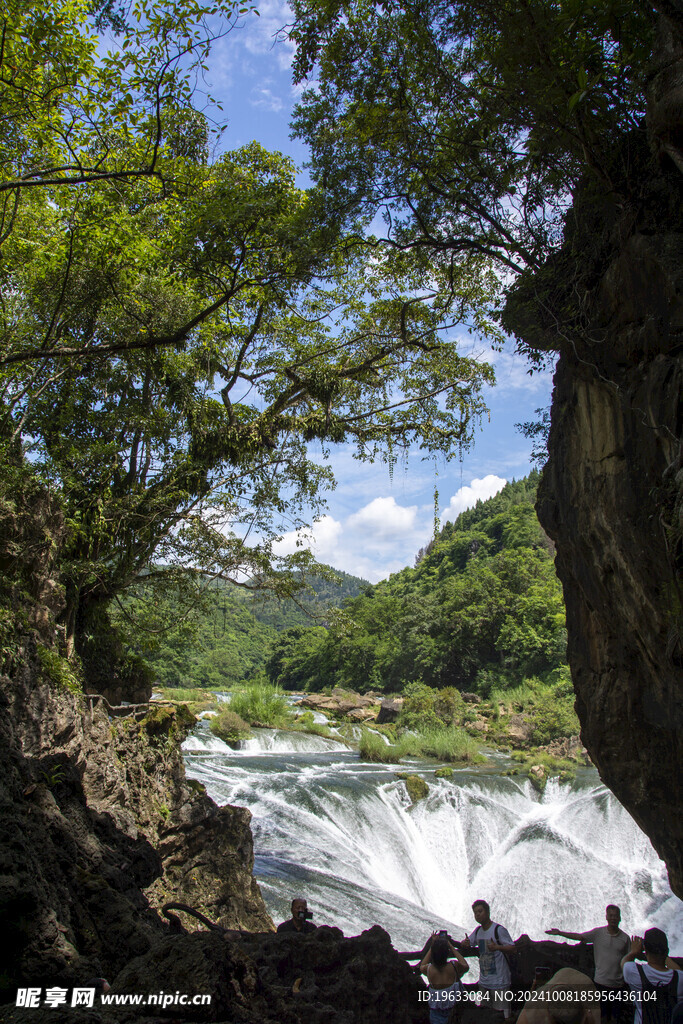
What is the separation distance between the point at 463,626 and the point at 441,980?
1179 inches

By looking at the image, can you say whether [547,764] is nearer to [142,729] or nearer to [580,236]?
[142,729]

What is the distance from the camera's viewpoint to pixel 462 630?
109 feet

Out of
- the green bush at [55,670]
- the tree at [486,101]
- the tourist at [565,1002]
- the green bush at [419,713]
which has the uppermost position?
the tree at [486,101]

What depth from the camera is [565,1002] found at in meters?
2.61

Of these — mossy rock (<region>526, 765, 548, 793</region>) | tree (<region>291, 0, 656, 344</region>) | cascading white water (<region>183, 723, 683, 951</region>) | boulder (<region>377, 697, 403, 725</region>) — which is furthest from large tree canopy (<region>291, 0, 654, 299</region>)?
boulder (<region>377, 697, 403, 725</region>)

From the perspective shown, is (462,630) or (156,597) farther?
(462,630)

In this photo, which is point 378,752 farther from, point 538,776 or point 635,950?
point 635,950

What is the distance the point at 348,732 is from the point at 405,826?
463 inches

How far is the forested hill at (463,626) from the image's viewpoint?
30.5m

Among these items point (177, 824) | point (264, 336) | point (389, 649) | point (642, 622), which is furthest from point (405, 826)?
point (389, 649)

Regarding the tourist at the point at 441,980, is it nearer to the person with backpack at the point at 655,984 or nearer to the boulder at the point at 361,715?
the person with backpack at the point at 655,984

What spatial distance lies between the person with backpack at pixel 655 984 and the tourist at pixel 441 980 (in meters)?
1.18

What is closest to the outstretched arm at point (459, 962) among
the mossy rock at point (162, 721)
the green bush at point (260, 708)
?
the mossy rock at point (162, 721)

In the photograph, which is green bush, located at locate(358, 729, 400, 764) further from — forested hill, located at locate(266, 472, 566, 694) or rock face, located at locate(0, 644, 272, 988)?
rock face, located at locate(0, 644, 272, 988)
